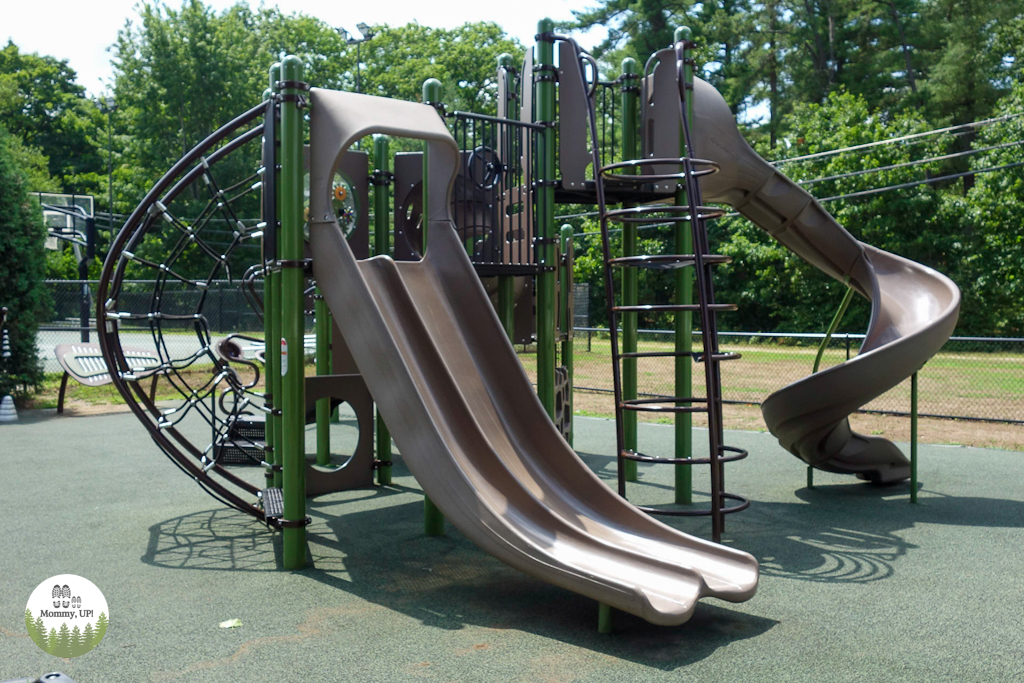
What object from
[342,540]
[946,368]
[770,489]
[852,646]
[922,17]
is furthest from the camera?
[922,17]

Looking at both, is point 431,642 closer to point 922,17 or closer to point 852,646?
point 852,646

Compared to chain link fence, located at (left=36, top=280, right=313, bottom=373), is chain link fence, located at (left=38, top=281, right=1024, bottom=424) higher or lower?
lower

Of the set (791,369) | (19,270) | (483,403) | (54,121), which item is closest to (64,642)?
(483,403)

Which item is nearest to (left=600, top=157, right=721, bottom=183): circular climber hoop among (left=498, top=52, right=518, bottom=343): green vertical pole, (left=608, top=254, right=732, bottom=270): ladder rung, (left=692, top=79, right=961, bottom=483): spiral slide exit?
(left=692, top=79, right=961, bottom=483): spiral slide exit

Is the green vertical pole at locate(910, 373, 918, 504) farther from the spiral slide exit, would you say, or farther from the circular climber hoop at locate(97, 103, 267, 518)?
the circular climber hoop at locate(97, 103, 267, 518)

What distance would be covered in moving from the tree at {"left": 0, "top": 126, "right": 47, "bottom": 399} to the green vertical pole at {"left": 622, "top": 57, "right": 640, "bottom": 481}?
9.52 meters

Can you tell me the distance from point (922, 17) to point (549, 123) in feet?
106

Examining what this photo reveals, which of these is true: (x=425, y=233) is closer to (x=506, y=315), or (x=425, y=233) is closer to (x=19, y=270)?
(x=506, y=315)

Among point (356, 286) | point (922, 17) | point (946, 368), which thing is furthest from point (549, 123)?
point (922, 17)

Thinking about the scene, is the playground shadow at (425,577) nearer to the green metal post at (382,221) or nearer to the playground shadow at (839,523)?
the green metal post at (382,221)

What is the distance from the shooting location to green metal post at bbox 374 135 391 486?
7285 millimetres

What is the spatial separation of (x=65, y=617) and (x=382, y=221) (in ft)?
19.8

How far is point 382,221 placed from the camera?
7.55 meters

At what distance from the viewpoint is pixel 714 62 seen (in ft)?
121
